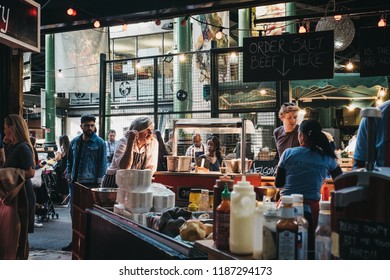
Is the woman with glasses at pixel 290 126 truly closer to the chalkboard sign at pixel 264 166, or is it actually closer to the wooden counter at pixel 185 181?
the wooden counter at pixel 185 181

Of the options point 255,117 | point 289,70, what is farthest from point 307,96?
point 289,70

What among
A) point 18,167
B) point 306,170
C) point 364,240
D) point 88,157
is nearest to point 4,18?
point 18,167

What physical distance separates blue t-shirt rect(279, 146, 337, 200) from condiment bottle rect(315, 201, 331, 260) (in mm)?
2179

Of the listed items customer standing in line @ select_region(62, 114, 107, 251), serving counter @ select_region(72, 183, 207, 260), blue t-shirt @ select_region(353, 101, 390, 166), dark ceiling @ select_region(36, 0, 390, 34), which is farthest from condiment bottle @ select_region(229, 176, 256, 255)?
customer standing in line @ select_region(62, 114, 107, 251)

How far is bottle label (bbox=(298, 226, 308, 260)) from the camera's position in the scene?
1.74 meters

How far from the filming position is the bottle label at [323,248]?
174 centimetres

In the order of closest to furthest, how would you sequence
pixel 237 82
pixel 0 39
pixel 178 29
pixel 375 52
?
1. pixel 0 39
2. pixel 375 52
3. pixel 237 82
4. pixel 178 29

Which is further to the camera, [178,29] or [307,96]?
[178,29]

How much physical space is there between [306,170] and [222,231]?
214 centimetres

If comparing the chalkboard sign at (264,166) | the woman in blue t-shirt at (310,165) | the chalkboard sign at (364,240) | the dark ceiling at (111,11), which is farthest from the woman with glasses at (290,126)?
the chalkboard sign at (364,240)

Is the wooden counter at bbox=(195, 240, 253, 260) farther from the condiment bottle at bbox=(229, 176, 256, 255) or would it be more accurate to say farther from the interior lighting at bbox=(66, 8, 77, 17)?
the interior lighting at bbox=(66, 8, 77, 17)

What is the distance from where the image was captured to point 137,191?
342 cm

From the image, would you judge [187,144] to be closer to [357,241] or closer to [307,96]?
[307,96]
